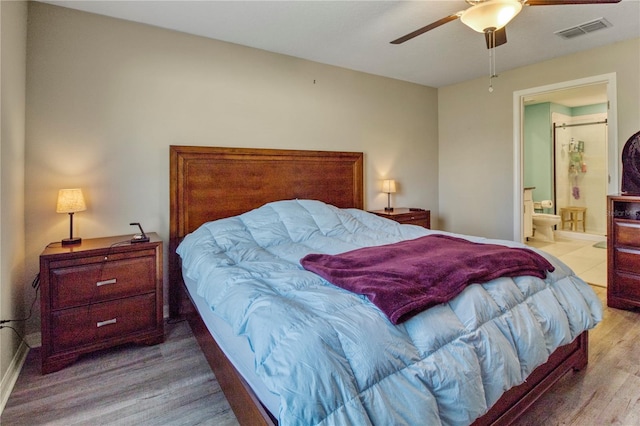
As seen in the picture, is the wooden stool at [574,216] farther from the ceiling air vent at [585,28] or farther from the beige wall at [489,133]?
the ceiling air vent at [585,28]

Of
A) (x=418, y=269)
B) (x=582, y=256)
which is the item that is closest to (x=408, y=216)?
(x=418, y=269)

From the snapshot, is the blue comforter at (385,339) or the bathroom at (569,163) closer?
the blue comforter at (385,339)

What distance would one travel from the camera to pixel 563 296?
73.6 inches

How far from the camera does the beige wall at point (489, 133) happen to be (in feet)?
11.3

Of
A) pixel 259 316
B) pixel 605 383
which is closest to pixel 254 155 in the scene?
pixel 259 316

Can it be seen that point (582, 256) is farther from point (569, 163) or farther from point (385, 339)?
point (385, 339)

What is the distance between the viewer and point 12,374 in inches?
81.7

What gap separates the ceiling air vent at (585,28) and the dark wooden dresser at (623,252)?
151 centimetres

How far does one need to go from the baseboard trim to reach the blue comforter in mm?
1158

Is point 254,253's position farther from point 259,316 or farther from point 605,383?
point 605,383

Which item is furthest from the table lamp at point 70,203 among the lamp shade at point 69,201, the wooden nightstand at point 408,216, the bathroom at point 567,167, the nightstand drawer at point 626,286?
the bathroom at point 567,167

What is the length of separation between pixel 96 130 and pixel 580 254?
248 inches

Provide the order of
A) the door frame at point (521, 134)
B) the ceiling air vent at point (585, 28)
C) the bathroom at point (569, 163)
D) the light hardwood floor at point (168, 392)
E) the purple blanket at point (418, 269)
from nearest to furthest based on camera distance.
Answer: the purple blanket at point (418, 269)
the light hardwood floor at point (168, 392)
the ceiling air vent at point (585, 28)
the door frame at point (521, 134)
the bathroom at point (569, 163)

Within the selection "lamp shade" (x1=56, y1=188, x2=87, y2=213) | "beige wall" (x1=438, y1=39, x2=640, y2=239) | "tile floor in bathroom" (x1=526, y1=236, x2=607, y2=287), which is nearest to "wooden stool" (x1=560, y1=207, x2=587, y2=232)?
"tile floor in bathroom" (x1=526, y1=236, x2=607, y2=287)
